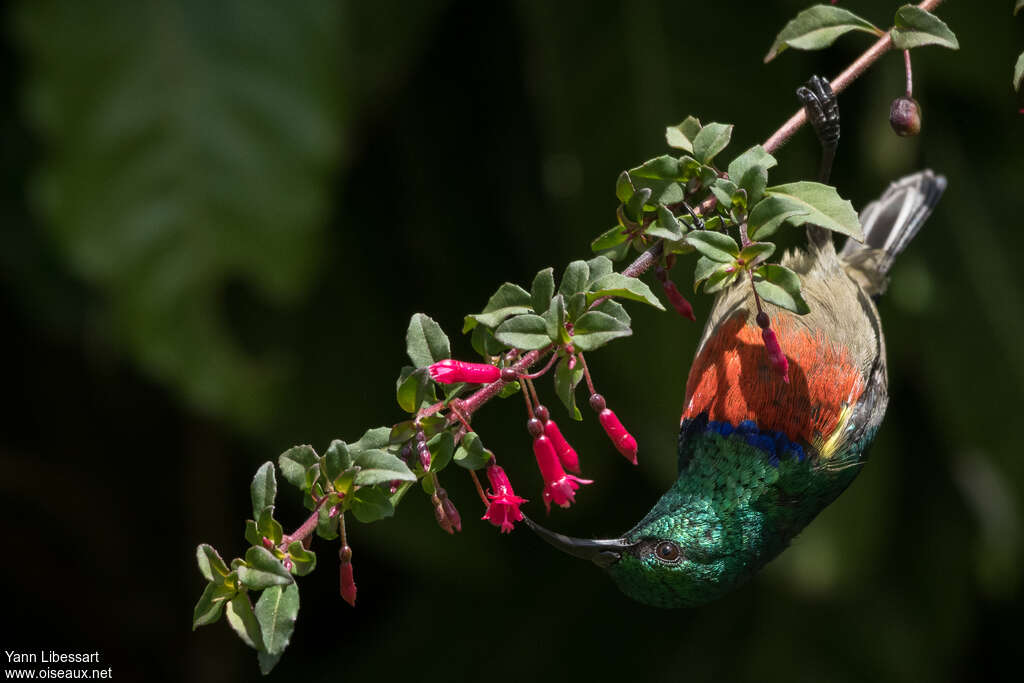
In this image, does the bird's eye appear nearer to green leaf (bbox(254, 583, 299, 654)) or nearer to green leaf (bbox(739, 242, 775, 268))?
green leaf (bbox(739, 242, 775, 268))

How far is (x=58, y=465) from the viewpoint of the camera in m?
4.84

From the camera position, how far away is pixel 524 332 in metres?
1.45

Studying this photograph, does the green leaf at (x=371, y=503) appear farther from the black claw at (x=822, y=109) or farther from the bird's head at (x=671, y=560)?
the black claw at (x=822, y=109)

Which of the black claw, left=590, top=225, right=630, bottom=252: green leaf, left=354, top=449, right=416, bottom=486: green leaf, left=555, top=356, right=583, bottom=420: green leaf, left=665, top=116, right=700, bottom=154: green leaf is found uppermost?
the black claw

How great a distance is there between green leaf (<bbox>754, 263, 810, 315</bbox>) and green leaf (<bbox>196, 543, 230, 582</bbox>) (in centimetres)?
70

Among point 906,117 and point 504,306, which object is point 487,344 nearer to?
point 504,306

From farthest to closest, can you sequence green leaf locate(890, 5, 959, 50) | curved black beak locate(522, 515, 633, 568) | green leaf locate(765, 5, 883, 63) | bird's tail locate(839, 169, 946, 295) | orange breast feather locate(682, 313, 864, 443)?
bird's tail locate(839, 169, 946, 295)
orange breast feather locate(682, 313, 864, 443)
curved black beak locate(522, 515, 633, 568)
green leaf locate(765, 5, 883, 63)
green leaf locate(890, 5, 959, 50)

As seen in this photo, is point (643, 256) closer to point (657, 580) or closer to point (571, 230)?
point (657, 580)

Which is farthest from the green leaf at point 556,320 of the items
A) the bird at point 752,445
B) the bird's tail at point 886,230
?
the bird's tail at point 886,230

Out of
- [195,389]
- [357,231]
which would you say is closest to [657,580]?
[195,389]

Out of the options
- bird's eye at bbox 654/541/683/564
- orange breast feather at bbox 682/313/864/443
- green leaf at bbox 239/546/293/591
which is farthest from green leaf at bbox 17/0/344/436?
green leaf at bbox 239/546/293/591

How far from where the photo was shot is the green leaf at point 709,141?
1639mm

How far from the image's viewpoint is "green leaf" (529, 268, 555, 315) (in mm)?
1499

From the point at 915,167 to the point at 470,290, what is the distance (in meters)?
1.61
